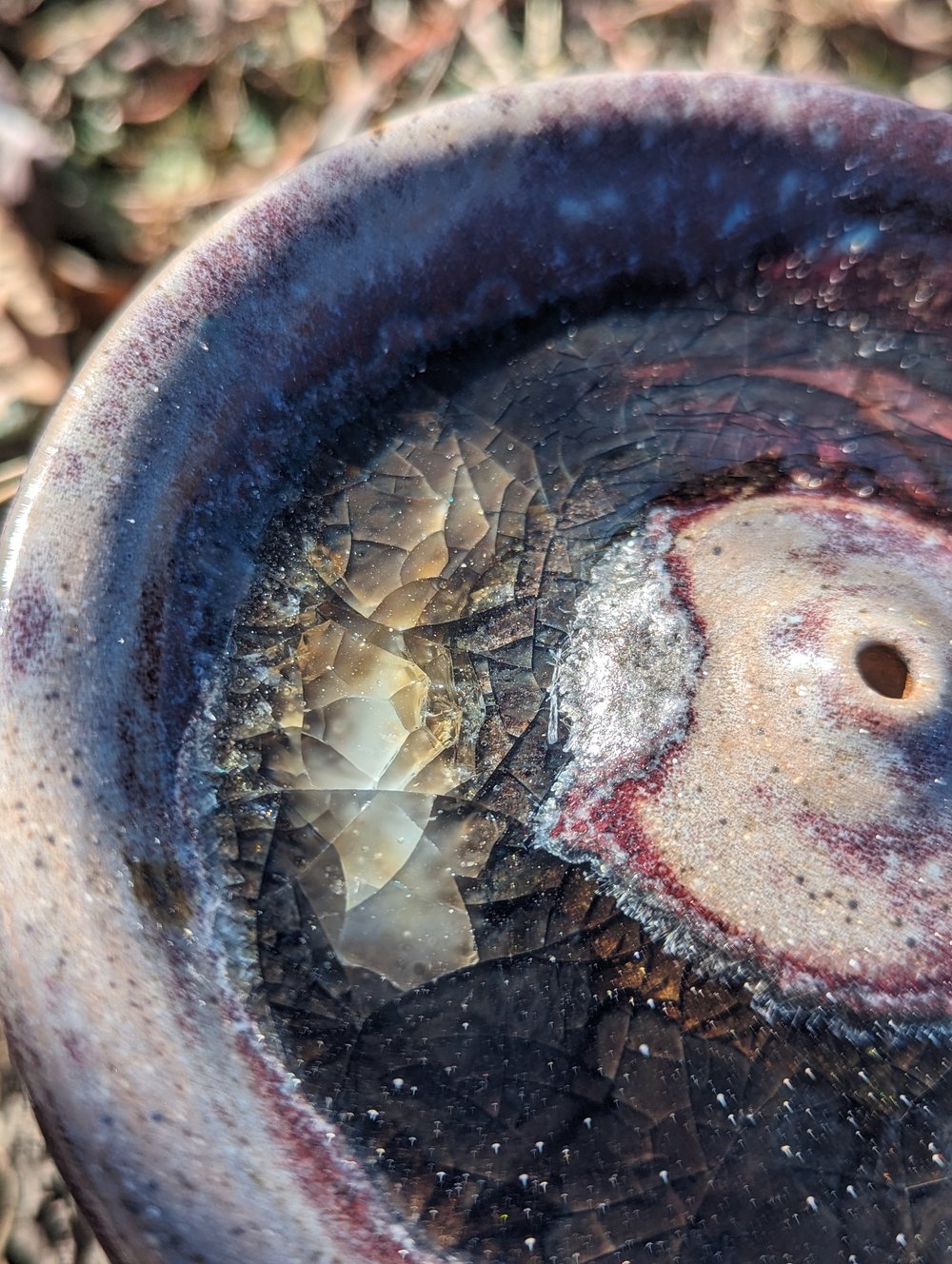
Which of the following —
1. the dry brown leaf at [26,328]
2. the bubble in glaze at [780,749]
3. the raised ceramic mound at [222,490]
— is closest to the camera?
the raised ceramic mound at [222,490]

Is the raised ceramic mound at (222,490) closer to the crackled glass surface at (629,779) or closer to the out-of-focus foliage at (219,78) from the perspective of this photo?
the crackled glass surface at (629,779)

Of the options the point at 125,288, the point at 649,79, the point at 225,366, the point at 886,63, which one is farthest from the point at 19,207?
the point at 886,63

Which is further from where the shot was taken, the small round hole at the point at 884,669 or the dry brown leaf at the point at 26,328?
the dry brown leaf at the point at 26,328

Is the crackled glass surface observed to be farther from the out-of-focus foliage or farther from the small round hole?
the out-of-focus foliage

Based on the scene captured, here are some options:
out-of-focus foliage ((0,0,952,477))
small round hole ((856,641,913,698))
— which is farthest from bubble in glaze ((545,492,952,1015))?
out-of-focus foliage ((0,0,952,477))

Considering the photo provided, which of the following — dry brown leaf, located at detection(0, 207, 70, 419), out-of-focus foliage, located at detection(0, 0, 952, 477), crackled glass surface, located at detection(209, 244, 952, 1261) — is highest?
out-of-focus foliage, located at detection(0, 0, 952, 477)

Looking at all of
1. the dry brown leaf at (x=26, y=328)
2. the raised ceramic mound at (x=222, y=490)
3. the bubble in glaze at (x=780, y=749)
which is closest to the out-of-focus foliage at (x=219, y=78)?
the dry brown leaf at (x=26, y=328)

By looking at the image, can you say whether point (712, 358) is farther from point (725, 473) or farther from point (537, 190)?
point (537, 190)
